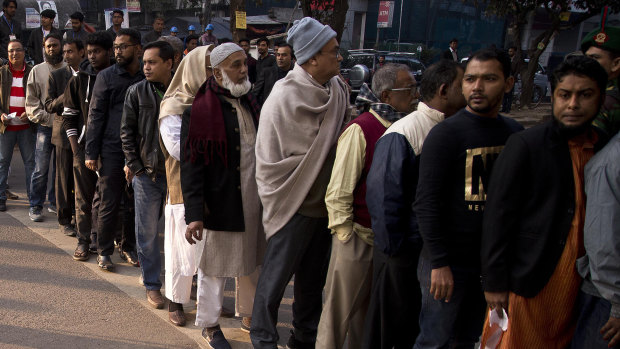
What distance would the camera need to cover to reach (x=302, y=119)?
3.19 m

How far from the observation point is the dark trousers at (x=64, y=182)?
5.70 metres

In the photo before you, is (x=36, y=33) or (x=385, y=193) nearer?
(x=385, y=193)

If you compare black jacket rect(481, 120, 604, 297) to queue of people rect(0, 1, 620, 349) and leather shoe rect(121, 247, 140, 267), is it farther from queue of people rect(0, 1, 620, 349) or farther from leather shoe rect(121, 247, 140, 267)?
leather shoe rect(121, 247, 140, 267)

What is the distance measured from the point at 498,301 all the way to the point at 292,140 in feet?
4.64

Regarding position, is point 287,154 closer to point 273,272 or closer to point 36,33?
point 273,272

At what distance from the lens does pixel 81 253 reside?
16.7 ft

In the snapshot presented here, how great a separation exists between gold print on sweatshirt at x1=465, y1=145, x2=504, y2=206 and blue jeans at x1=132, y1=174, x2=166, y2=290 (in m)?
2.61

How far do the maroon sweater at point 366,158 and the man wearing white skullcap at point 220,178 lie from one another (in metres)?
0.81

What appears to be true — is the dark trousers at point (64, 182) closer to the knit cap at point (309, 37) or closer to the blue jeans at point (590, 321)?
the knit cap at point (309, 37)

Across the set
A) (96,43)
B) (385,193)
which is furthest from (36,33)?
(385,193)

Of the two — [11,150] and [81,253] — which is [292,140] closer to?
[81,253]

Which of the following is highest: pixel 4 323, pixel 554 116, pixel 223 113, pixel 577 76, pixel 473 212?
pixel 577 76

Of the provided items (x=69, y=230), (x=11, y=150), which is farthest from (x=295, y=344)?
(x=11, y=150)

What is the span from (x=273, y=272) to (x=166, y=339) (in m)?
1.02
